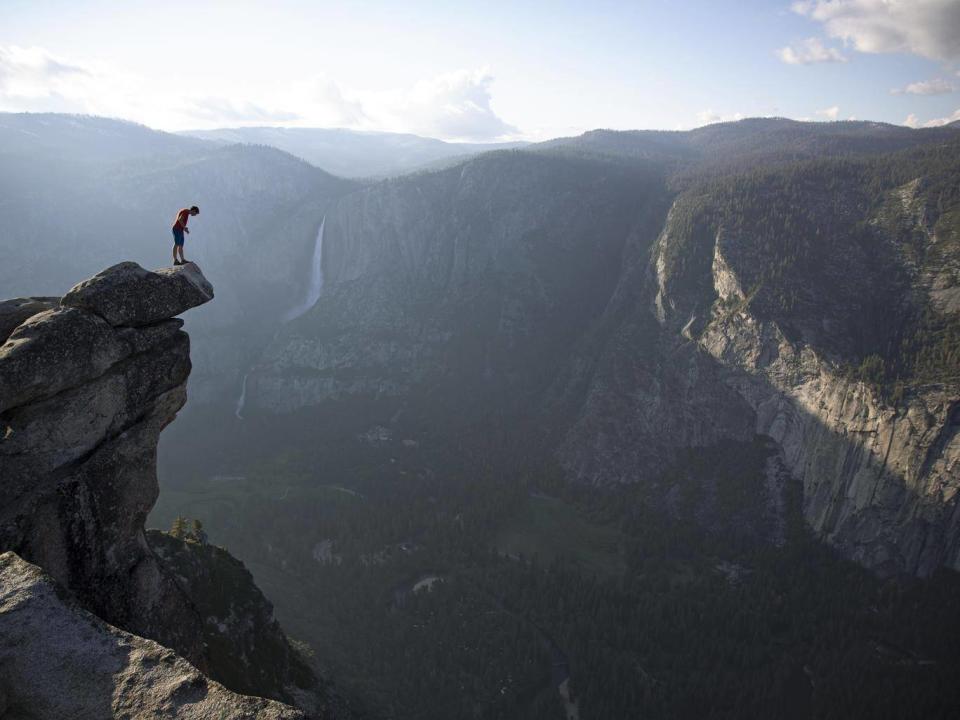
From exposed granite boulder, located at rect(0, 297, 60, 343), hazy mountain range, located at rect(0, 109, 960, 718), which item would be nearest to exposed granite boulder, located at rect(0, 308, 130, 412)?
exposed granite boulder, located at rect(0, 297, 60, 343)

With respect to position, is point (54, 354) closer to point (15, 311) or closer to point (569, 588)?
point (15, 311)

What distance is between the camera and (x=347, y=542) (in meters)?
93.0

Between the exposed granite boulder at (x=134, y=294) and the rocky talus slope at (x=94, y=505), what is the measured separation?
6cm

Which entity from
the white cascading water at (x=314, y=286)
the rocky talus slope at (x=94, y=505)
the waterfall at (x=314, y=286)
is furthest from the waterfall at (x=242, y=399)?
the rocky talus slope at (x=94, y=505)

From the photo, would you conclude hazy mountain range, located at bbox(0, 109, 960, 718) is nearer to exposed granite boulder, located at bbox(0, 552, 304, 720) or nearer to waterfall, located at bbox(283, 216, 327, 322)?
waterfall, located at bbox(283, 216, 327, 322)

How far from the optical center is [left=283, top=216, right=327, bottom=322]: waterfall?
182m

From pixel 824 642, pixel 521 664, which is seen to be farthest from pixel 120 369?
pixel 824 642

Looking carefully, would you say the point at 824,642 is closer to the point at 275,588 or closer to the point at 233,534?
the point at 275,588

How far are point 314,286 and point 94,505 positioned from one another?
172031 mm

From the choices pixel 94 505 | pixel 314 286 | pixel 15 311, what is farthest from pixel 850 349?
pixel 314 286

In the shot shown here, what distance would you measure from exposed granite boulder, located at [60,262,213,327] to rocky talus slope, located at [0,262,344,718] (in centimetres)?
6

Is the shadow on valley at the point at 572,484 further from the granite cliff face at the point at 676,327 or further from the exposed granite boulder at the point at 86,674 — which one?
the exposed granite boulder at the point at 86,674

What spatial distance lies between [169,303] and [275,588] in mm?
64463

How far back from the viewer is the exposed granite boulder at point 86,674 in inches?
597
